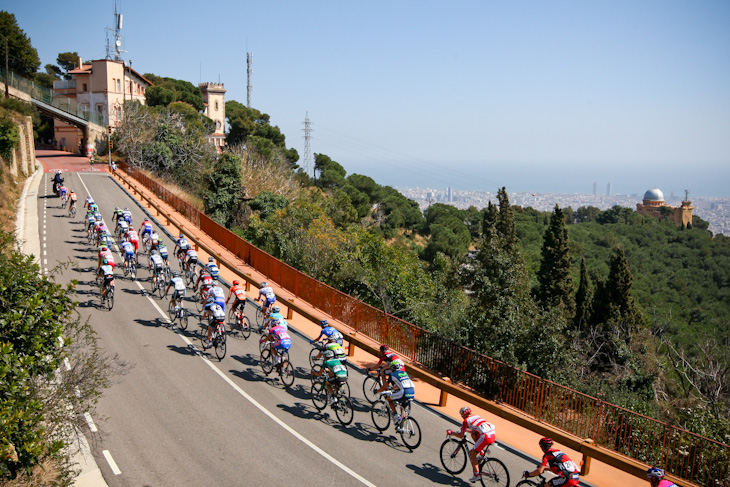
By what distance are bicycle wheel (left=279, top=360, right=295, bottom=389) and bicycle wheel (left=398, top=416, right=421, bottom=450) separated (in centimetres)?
369

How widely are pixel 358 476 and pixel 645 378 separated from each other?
13813 mm

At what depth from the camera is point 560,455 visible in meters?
8.75

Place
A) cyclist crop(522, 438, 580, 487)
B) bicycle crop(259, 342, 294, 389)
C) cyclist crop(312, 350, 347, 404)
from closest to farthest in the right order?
cyclist crop(522, 438, 580, 487), cyclist crop(312, 350, 347, 404), bicycle crop(259, 342, 294, 389)

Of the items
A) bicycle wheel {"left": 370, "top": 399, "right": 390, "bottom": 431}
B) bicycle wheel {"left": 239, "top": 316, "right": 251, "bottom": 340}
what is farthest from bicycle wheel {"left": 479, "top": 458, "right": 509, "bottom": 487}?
bicycle wheel {"left": 239, "top": 316, "right": 251, "bottom": 340}

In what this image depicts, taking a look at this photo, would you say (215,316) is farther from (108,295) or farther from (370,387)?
(108,295)

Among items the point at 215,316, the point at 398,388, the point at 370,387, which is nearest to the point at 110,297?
the point at 215,316

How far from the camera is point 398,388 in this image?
11453 mm

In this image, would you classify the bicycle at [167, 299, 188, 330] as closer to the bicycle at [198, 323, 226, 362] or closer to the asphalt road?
the asphalt road

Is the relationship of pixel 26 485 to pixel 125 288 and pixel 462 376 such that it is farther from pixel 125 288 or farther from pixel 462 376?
pixel 125 288

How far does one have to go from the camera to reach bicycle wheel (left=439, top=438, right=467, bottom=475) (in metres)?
10.6

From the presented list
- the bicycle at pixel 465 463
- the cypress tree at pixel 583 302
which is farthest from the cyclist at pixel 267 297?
the cypress tree at pixel 583 302

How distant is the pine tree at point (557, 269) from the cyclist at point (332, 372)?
3738cm

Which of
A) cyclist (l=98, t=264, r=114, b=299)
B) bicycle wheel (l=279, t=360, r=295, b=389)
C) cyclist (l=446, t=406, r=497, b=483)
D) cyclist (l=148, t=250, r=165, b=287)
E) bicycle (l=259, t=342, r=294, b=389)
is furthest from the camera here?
cyclist (l=148, t=250, r=165, b=287)

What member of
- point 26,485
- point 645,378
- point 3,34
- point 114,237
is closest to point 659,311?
point 645,378
